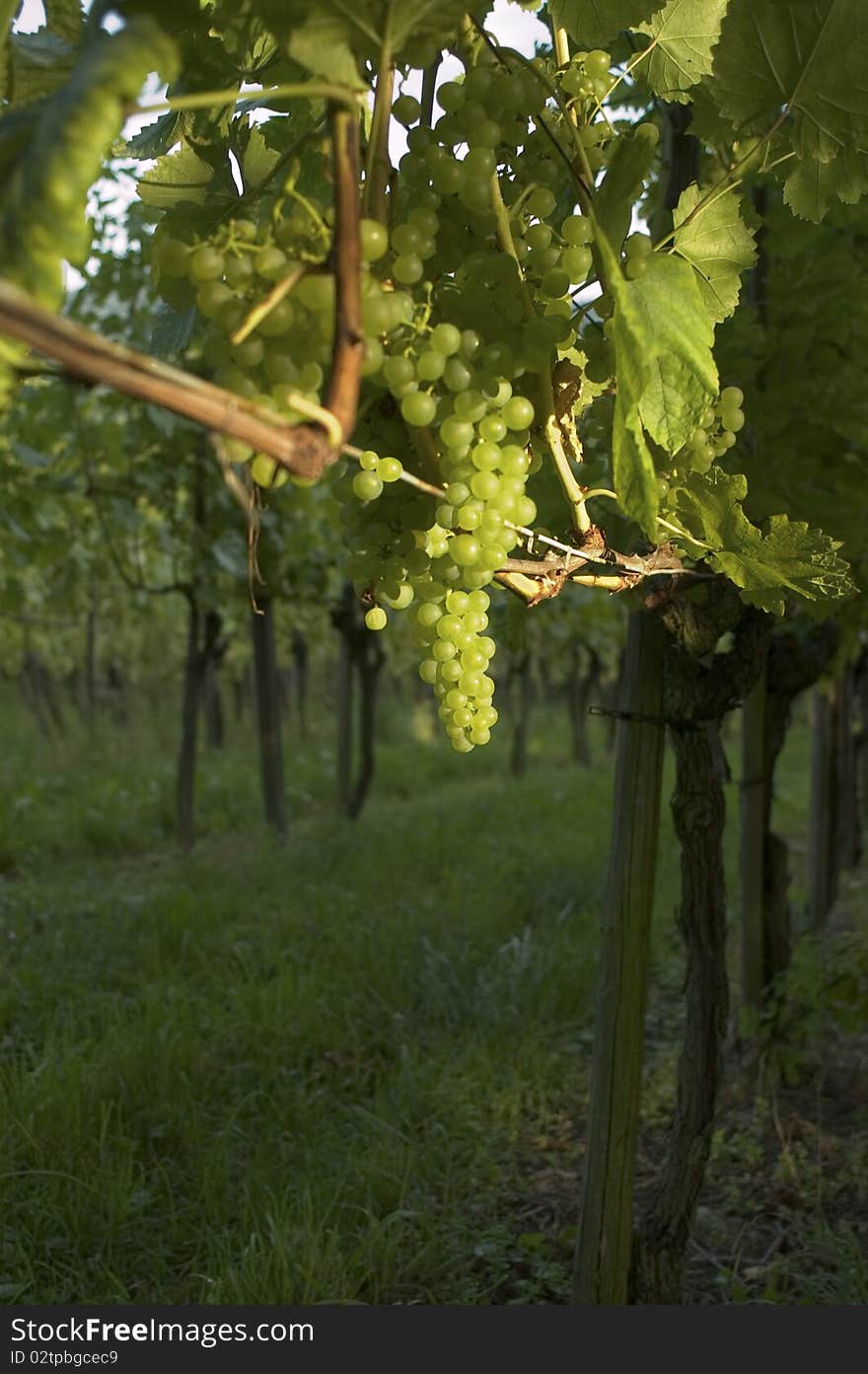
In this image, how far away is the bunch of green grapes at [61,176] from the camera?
0.66 m

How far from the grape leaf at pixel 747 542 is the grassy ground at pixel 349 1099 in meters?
1.95

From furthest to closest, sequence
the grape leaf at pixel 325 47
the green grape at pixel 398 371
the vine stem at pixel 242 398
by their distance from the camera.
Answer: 1. the green grape at pixel 398 371
2. the grape leaf at pixel 325 47
3. the vine stem at pixel 242 398

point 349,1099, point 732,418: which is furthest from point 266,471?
point 349,1099

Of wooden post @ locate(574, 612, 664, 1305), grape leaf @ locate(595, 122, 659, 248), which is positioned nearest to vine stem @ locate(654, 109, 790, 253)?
grape leaf @ locate(595, 122, 659, 248)

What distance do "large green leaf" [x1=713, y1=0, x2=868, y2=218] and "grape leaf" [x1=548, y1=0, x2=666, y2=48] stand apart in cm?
13

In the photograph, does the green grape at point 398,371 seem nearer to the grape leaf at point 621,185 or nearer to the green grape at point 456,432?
the green grape at point 456,432

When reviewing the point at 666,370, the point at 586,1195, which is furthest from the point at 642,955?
the point at 666,370

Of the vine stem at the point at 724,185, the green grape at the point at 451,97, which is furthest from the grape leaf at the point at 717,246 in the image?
the green grape at the point at 451,97

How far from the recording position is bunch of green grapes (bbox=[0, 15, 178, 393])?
0.66 m

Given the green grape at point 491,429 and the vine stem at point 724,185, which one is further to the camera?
the vine stem at point 724,185

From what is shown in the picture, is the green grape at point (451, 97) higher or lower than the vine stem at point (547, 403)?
higher

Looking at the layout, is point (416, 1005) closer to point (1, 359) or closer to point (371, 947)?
point (371, 947)

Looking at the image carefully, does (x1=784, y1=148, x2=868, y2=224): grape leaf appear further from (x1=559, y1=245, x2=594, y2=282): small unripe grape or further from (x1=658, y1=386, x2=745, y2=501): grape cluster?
(x1=559, y1=245, x2=594, y2=282): small unripe grape

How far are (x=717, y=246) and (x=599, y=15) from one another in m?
0.29
